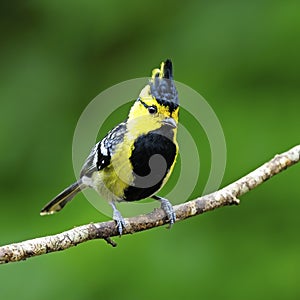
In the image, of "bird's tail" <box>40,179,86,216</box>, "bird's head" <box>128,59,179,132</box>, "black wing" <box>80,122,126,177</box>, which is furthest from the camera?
"bird's tail" <box>40,179,86,216</box>

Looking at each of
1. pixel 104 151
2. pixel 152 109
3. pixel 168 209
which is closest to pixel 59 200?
pixel 104 151

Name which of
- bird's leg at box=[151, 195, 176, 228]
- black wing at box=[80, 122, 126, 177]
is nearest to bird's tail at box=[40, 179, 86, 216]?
black wing at box=[80, 122, 126, 177]

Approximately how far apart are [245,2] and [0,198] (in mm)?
1709

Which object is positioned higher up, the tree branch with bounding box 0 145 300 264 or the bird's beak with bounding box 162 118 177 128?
the bird's beak with bounding box 162 118 177 128

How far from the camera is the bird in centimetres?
219

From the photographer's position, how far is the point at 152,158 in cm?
226

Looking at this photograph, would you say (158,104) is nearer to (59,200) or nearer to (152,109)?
(152,109)

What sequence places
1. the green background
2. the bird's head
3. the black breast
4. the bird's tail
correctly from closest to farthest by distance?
1. the bird's head
2. the black breast
3. the bird's tail
4. the green background

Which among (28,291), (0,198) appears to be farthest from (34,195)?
(28,291)

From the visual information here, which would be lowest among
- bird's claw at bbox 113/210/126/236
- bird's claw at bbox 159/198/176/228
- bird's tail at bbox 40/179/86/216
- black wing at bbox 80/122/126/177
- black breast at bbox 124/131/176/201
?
bird's claw at bbox 113/210/126/236

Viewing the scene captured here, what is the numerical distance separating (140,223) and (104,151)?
0.34m

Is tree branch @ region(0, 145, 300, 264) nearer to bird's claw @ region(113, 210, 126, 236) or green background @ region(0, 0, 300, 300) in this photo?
bird's claw @ region(113, 210, 126, 236)

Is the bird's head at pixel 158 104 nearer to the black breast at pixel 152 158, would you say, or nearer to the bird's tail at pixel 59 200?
the black breast at pixel 152 158

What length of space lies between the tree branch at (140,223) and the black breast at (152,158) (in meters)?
0.11
